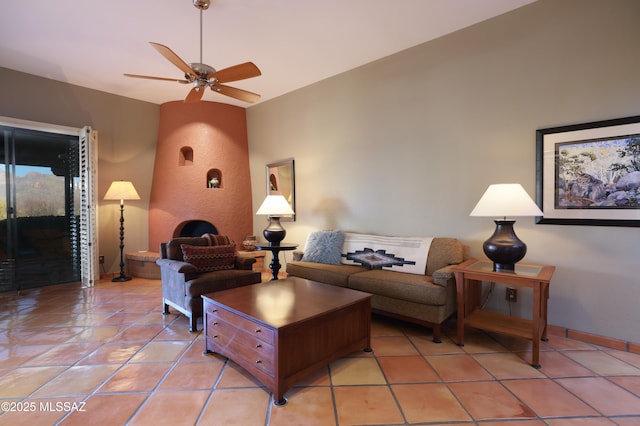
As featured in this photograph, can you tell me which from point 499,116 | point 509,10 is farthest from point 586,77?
point 509,10

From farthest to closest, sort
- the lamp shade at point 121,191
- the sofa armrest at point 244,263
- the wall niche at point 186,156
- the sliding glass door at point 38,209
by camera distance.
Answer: the wall niche at point 186,156
the lamp shade at point 121,191
the sliding glass door at point 38,209
the sofa armrest at point 244,263

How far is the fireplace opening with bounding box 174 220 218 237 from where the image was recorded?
524cm

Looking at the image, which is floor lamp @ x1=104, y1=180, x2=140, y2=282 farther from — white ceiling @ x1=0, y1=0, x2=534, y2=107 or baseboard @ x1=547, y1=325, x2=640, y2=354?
baseboard @ x1=547, y1=325, x2=640, y2=354

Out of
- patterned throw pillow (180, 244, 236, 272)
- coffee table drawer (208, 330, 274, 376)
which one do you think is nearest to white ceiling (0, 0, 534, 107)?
patterned throw pillow (180, 244, 236, 272)

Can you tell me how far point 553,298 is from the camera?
2658mm

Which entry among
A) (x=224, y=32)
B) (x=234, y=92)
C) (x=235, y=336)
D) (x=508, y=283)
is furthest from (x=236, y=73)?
(x=508, y=283)

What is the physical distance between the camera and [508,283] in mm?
2252

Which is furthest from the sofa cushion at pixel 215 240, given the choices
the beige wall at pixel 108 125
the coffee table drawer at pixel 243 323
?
the beige wall at pixel 108 125

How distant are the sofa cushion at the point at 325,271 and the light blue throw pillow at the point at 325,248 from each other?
91 mm

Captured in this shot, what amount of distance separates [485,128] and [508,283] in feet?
5.03

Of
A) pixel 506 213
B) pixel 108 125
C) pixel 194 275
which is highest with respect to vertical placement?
pixel 108 125

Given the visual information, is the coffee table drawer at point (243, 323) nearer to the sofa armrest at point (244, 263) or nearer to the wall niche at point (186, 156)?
the sofa armrest at point (244, 263)

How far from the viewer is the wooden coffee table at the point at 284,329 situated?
1.78 meters

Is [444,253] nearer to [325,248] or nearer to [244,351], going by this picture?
[325,248]
